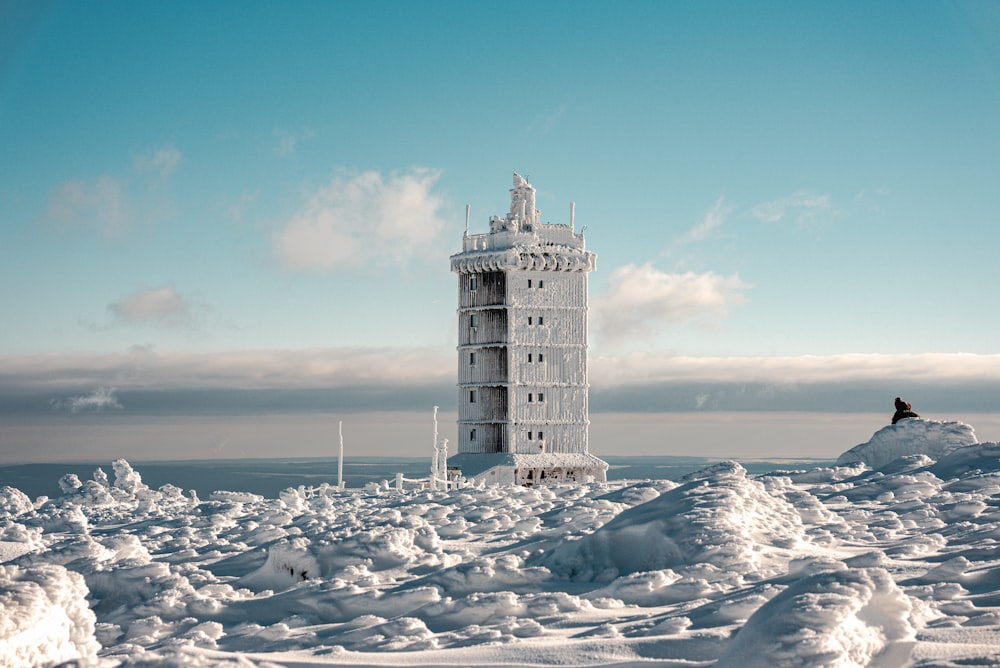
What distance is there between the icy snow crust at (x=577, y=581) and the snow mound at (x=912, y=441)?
7cm

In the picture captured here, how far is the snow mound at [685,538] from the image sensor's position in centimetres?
1633

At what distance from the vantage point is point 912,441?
1087 inches

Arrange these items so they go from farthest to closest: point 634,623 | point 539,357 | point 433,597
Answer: point 539,357 → point 433,597 → point 634,623

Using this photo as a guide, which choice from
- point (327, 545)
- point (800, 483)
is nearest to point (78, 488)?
point (327, 545)

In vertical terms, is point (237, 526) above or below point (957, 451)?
below

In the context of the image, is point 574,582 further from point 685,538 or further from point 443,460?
point 443,460

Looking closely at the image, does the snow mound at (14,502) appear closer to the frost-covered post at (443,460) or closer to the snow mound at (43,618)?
the frost-covered post at (443,460)

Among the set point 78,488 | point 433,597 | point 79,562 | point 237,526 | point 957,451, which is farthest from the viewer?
point 78,488

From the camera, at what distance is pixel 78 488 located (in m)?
41.9

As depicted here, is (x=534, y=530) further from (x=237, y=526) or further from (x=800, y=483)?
(x=237, y=526)

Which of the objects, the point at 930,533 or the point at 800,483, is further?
the point at 800,483

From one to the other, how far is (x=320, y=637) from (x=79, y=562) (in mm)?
8472

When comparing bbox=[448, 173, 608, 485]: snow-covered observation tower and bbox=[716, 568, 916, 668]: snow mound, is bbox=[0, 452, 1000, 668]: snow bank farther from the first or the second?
bbox=[448, 173, 608, 485]: snow-covered observation tower

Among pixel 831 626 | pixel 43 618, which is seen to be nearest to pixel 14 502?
pixel 43 618
